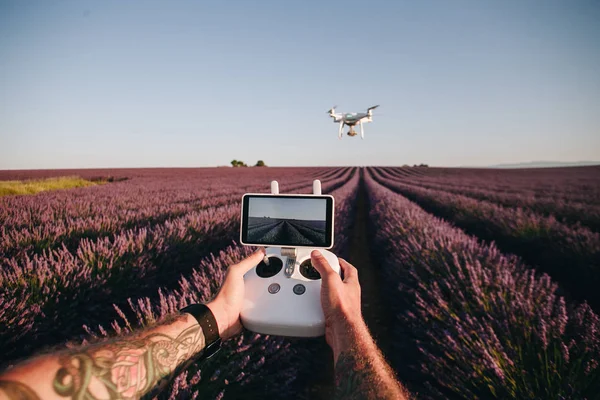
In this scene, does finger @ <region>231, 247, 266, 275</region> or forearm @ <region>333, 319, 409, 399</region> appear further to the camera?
finger @ <region>231, 247, 266, 275</region>

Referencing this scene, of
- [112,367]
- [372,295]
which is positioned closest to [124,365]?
[112,367]

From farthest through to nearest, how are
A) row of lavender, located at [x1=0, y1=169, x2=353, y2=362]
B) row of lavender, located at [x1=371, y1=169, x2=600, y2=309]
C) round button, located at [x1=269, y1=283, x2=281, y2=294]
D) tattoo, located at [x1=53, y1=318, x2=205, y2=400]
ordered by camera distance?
1. row of lavender, located at [x1=371, y1=169, x2=600, y2=309]
2. row of lavender, located at [x1=0, y1=169, x2=353, y2=362]
3. round button, located at [x1=269, y1=283, x2=281, y2=294]
4. tattoo, located at [x1=53, y1=318, x2=205, y2=400]

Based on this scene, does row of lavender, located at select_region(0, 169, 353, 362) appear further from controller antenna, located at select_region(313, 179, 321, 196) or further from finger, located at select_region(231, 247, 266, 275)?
controller antenna, located at select_region(313, 179, 321, 196)

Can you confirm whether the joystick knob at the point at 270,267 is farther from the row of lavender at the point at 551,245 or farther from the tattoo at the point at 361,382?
the row of lavender at the point at 551,245

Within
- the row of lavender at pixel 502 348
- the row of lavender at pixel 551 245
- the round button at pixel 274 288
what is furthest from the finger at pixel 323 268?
the row of lavender at pixel 551 245

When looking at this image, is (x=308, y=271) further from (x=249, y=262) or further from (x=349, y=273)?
(x=249, y=262)

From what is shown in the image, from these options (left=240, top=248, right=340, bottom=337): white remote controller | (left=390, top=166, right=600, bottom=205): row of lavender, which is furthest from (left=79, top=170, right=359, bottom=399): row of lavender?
(left=390, top=166, right=600, bottom=205): row of lavender
